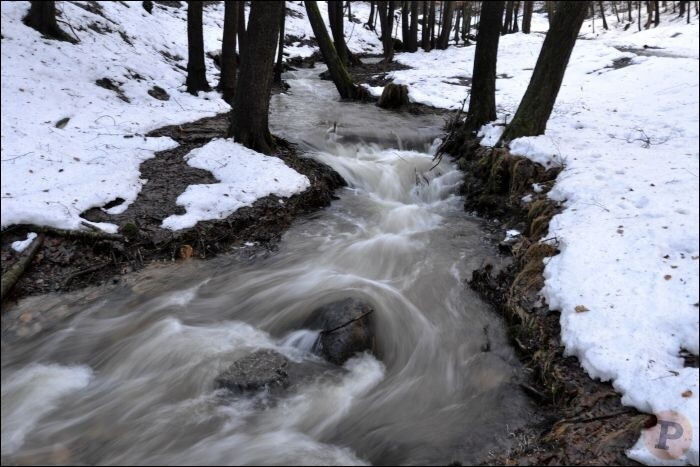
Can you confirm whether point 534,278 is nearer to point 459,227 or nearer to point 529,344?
point 529,344

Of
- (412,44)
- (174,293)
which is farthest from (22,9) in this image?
(412,44)

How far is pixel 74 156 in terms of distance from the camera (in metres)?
6.24

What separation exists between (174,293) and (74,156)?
266 centimetres

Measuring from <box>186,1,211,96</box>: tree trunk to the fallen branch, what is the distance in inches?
277

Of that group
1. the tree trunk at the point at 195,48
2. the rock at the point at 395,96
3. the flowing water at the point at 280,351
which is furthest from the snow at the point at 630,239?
the tree trunk at the point at 195,48

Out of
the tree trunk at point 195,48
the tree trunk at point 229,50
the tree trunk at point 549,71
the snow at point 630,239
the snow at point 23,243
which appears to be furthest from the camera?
the tree trunk at point 195,48

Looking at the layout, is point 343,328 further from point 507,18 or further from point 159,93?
point 507,18

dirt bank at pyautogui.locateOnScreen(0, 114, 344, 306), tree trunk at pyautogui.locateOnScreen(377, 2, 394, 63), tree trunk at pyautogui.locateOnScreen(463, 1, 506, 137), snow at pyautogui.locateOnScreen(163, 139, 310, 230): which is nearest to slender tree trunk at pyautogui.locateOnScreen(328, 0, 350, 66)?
tree trunk at pyautogui.locateOnScreen(377, 2, 394, 63)

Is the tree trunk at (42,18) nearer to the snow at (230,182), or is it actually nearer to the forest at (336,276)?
the forest at (336,276)

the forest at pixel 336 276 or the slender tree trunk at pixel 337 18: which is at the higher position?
the slender tree trunk at pixel 337 18

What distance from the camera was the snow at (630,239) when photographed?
3650mm

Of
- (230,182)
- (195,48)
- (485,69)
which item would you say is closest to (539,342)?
(230,182)

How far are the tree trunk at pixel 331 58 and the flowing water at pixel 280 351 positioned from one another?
7.95 m

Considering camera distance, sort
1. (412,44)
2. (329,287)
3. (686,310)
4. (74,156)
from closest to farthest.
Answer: (686,310) → (329,287) → (74,156) → (412,44)
